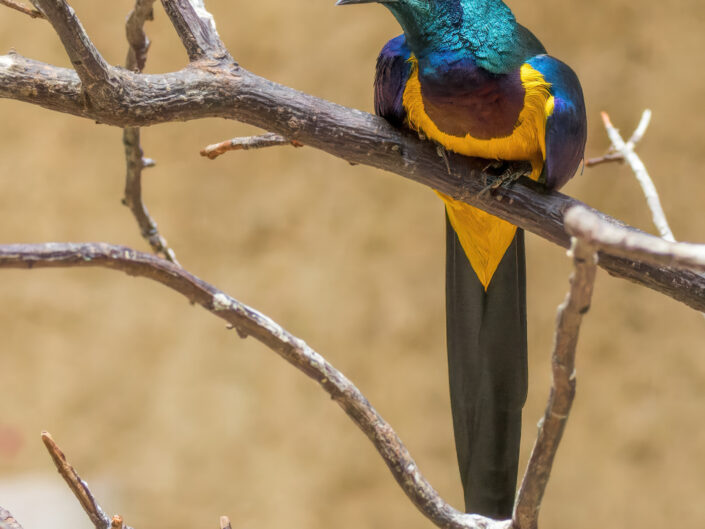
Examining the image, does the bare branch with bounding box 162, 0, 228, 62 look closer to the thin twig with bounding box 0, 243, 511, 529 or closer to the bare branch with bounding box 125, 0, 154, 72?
the bare branch with bounding box 125, 0, 154, 72

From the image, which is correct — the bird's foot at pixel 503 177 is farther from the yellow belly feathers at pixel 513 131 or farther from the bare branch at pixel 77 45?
the bare branch at pixel 77 45

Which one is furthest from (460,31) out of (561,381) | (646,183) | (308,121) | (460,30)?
(561,381)

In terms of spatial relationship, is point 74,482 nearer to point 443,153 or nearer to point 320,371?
point 320,371

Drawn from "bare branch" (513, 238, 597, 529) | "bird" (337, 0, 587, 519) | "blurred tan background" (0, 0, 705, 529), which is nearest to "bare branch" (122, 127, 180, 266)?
"bird" (337, 0, 587, 519)

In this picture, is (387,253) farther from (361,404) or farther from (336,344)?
(361,404)

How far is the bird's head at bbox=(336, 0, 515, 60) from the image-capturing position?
1277 mm

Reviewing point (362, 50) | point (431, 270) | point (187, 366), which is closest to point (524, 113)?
point (431, 270)

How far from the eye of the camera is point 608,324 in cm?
281

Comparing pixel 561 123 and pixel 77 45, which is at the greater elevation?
pixel 561 123

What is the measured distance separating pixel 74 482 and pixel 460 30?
3.11 feet

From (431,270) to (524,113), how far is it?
1609 mm

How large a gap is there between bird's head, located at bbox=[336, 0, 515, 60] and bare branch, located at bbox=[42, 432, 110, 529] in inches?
33.4

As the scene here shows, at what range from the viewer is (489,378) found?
145 cm

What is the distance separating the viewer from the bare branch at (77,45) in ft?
3.23
